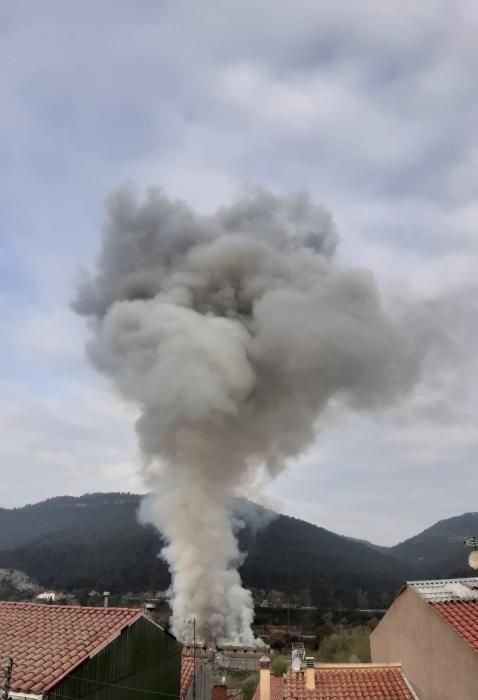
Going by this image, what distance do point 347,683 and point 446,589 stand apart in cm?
281

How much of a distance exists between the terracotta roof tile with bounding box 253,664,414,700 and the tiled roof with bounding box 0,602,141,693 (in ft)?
11.8

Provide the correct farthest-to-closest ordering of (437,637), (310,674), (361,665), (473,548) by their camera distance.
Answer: (473,548)
(361,665)
(310,674)
(437,637)

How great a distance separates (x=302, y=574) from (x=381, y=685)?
392 ft

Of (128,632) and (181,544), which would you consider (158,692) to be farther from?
(181,544)

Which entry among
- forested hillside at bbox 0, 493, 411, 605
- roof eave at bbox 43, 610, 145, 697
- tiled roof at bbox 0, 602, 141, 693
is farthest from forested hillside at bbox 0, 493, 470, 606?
tiled roof at bbox 0, 602, 141, 693

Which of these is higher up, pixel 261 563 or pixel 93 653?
pixel 261 563

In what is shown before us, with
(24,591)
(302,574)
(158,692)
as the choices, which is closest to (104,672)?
(158,692)

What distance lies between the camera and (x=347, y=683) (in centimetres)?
1234

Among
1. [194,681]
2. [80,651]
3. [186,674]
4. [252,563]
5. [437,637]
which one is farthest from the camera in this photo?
[252,563]

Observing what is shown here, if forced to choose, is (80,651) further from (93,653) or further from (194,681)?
(194,681)

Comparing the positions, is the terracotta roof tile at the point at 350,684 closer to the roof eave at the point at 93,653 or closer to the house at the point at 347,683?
the house at the point at 347,683

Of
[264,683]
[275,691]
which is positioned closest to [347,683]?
[264,683]

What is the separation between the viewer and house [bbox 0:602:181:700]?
954cm

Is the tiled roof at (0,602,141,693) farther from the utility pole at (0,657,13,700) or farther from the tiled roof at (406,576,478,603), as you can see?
the tiled roof at (406,576,478,603)
